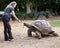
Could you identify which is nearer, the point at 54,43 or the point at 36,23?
the point at 54,43

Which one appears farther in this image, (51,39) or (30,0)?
(30,0)

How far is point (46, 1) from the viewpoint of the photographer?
19047 mm

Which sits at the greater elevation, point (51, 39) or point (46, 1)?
point (46, 1)

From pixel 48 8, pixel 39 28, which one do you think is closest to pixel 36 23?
pixel 39 28

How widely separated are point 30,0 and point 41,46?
1172 cm

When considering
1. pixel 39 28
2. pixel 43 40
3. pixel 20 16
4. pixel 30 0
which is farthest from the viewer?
pixel 30 0

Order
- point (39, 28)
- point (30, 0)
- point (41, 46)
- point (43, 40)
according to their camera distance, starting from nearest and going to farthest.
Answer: point (41, 46)
point (43, 40)
point (39, 28)
point (30, 0)

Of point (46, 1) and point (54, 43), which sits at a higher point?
point (46, 1)

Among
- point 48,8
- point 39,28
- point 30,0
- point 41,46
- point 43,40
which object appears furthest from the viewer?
point 48,8

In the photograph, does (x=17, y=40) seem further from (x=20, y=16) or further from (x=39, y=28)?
(x=20, y=16)

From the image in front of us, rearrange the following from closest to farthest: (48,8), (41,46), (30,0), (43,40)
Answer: (41,46) < (43,40) < (30,0) < (48,8)

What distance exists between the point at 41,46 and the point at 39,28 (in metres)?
1.58

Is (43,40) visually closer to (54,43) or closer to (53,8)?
(54,43)

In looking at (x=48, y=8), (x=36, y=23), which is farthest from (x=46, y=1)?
(x=36, y=23)
